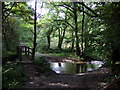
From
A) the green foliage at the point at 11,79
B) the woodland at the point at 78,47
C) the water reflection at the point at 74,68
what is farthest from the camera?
the water reflection at the point at 74,68

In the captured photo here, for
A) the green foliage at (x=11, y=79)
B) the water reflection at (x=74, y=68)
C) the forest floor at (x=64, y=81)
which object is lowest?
the water reflection at (x=74, y=68)

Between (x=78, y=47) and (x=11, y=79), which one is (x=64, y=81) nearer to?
(x=11, y=79)

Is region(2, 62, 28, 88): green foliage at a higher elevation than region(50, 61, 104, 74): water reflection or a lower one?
higher

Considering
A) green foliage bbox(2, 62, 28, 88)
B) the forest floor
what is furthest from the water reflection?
green foliage bbox(2, 62, 28, 88)

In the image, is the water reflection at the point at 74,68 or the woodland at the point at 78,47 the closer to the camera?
the woodland at the point at 78,47

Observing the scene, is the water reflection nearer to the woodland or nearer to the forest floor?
the woodland

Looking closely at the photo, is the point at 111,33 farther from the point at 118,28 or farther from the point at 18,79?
the point at 18,79

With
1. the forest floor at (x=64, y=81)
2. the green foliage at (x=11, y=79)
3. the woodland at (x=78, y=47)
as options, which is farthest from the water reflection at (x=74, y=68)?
the green foliage at (x=11, y=79)

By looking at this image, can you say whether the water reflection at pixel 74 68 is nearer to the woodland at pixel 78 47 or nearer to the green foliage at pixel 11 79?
the woodland at pixel 78 47

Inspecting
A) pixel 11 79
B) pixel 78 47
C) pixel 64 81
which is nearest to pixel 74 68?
pixel 78 47

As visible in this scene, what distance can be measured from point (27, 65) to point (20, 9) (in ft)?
18.1

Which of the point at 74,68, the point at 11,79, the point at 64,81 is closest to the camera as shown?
the point at 11,79

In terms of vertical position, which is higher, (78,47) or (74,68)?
(78,47)

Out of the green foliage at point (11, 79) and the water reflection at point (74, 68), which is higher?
the green foliage at point (11, 79)
